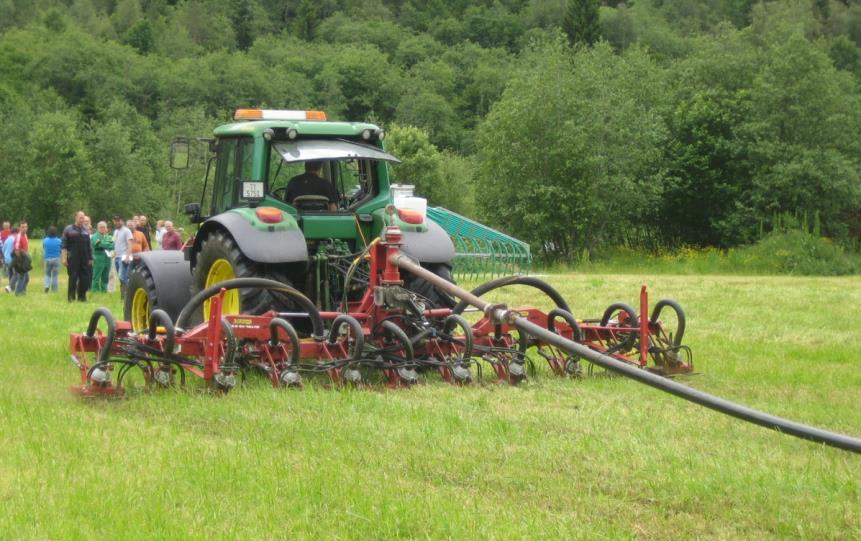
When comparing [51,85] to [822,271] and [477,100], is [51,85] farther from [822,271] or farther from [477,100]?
[822,271]

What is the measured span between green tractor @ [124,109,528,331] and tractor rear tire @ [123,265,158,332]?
3 centimetres

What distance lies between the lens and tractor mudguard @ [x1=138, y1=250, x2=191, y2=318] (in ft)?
37.5

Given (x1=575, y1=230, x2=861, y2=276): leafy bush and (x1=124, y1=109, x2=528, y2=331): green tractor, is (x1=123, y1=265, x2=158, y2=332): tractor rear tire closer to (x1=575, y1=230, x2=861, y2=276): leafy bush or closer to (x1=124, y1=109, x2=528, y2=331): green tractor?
(x1=124, y1=109, x2=528, y2=331): green tractor

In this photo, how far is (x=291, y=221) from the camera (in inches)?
398

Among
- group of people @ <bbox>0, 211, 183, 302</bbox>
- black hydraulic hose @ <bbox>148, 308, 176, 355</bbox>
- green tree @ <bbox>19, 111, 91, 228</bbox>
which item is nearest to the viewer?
black hydraulic hose @ <bbox>148, 308, 176, 355</bbox>

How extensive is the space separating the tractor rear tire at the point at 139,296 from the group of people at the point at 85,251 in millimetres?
7635

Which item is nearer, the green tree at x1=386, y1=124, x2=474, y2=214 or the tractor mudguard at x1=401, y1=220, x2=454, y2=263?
the tractor mudguard at x1=401, y1=220, x2=454, y2=263

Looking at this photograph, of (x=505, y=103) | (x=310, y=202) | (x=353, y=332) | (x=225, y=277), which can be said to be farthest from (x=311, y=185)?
(x=505, y=103)

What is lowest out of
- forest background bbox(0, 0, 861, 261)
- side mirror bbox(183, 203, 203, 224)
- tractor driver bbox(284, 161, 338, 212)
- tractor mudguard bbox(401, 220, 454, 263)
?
tractor mudguard bbox(401, 220, 454, 263)

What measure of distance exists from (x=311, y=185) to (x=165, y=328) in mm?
2436

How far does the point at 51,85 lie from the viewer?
3826 inches

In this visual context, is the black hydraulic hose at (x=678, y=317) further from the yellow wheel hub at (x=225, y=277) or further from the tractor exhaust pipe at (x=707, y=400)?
the tractor exhaust pipe at (x=707, y=400)

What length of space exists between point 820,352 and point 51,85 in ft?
303

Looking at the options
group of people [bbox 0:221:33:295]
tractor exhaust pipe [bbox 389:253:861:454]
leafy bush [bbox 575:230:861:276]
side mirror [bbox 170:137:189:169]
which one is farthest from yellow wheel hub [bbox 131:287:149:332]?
leafy bush [bbox 575:230:861:276]
